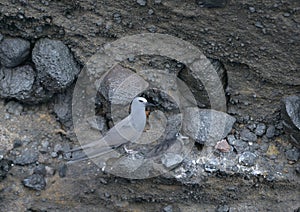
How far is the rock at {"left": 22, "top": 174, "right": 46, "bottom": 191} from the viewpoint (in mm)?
5730

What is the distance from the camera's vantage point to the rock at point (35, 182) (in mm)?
5730

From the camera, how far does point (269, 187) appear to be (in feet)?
18.7

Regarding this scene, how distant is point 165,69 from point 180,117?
54cm

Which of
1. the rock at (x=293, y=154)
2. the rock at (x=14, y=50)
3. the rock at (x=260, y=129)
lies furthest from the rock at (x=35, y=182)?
the rock at (x=293, y=154)

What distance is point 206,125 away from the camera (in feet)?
19.1

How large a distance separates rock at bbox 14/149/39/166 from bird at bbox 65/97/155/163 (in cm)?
57

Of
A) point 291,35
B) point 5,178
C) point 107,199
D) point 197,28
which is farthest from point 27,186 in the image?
point 291,35

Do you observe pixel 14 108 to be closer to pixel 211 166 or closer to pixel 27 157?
pixel 27 157

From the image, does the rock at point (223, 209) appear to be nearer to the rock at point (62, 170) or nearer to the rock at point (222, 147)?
the rock at point (222, 147)

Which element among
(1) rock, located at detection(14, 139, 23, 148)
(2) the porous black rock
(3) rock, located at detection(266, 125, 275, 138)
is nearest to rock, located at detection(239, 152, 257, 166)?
(3) rock, located at detection(266, 125, 275, 138)

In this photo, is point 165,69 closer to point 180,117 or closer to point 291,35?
point 180,117

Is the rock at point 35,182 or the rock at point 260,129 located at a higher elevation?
the rock at point 260,129

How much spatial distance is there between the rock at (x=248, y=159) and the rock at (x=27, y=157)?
2167 millimetres

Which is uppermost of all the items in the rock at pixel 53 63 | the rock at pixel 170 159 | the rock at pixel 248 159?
the rock at pixel 53 63
